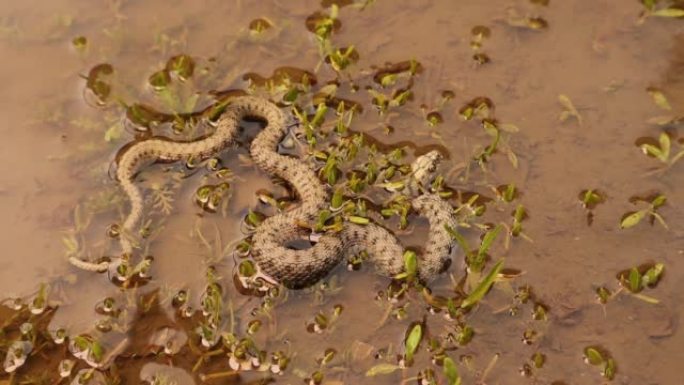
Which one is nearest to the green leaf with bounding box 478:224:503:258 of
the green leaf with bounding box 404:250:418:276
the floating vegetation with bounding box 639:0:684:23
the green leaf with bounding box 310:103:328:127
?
A: the green leaf with bounding box 404:250:418:276

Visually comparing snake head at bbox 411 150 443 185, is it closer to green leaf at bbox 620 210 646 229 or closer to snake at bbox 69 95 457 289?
snake at bbox 69 95 457 289

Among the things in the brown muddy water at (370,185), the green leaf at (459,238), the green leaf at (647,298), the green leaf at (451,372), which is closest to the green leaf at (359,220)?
the brown muddy water at (370,185)

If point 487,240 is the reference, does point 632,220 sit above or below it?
below

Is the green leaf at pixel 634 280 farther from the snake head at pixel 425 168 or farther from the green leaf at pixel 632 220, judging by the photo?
the snake head at pixel 425 168

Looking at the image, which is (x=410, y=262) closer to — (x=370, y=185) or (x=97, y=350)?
(x=370, y=185)

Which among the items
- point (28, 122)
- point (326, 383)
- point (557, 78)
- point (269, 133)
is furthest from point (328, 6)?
point (326, 383)

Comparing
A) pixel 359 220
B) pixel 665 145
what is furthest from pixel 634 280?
pixel 359 220
